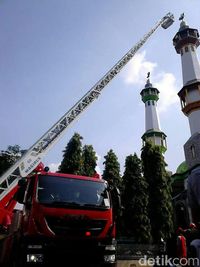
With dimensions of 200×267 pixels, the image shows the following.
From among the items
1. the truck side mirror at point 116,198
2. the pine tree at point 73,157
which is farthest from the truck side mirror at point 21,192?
the pine tree at point 73,157

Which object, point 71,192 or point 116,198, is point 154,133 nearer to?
point 116,198

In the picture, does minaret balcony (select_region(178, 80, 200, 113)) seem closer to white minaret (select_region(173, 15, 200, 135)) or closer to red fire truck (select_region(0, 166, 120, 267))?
white minaret (select_region(173, 15, 200, 135))

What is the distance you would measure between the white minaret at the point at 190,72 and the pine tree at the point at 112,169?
1110 cm

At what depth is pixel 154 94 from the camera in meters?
54.2

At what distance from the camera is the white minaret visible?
114 feet

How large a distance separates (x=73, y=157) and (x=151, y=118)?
27595mm

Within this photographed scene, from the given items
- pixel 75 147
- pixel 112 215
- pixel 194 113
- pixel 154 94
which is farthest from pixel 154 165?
pixel 154 94

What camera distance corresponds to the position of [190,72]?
3847 cm

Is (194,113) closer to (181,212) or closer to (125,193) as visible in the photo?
(181,212)

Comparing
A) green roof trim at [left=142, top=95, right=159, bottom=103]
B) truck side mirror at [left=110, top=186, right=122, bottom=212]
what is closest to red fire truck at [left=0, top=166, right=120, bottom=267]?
truck side mirror at [left=110, top=186, right=122, bottom=212]

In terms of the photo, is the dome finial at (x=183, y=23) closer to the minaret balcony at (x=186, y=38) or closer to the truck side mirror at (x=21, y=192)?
the minaret balcony at (x=186, y=38)

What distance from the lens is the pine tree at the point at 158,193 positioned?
25.8m

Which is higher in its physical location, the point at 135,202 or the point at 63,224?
the point at 135,202

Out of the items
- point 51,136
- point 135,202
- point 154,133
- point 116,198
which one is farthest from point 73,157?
point 154,133
